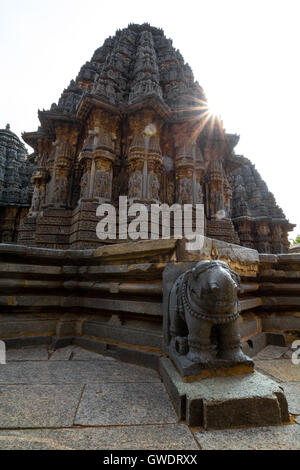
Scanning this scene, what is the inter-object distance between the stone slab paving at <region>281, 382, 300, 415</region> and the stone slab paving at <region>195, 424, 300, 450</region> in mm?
222

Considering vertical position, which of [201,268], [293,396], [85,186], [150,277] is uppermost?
[85,186]

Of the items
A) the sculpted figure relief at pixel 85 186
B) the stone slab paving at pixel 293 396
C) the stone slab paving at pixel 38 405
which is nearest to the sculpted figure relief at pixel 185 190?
the sculpted figure relief at pixel 85 186

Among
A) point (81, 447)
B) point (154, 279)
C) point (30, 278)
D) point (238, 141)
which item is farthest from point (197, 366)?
point (238, 141)

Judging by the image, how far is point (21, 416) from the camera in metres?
1.43

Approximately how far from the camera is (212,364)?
5.58ft

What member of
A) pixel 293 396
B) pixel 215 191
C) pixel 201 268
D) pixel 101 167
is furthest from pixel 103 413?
pixel 215 191

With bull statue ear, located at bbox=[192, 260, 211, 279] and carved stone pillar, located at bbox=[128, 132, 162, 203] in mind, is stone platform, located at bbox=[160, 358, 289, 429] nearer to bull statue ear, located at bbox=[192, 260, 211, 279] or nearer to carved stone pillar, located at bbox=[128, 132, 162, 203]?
bull statue ear, located at bbox=[192, 260, 211, 279]

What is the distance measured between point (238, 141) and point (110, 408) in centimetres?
1127

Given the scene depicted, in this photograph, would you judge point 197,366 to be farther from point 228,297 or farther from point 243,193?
point 243,193

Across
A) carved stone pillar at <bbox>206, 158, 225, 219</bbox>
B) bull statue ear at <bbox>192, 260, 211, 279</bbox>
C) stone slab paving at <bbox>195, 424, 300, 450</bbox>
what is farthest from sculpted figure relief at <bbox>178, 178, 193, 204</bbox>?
stone slab paving at <bbox>195, 424, 300, 450</bbox>

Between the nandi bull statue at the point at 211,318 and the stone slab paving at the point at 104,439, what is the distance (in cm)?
50

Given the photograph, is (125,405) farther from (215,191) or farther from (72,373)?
(215,191)

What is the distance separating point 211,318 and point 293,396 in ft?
2.79

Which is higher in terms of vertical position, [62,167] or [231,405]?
[62,167]
